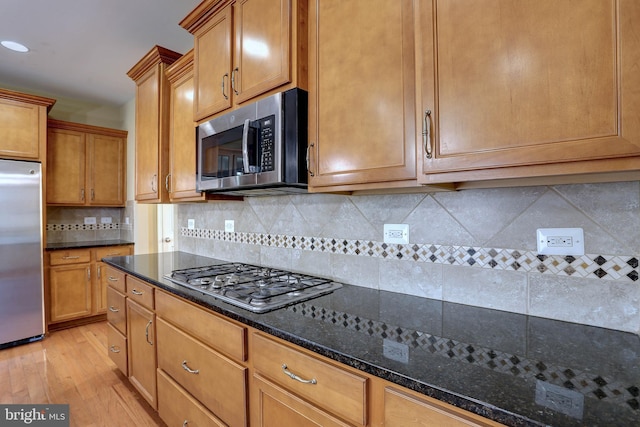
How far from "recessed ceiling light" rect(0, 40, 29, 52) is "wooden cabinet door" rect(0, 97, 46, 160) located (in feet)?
1.78

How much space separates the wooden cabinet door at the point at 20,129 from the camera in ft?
9.71

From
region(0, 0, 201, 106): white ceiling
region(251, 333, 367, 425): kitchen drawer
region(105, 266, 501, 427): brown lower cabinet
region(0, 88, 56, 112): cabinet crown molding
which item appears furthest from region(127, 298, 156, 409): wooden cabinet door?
region(0, 88, 56, 112): cabinet crown molding

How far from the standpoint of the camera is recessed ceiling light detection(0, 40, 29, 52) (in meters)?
2.59

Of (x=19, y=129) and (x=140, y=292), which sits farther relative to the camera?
(x=19, y=129)

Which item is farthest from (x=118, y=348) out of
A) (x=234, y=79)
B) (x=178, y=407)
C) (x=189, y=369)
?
(x=234, y=79)

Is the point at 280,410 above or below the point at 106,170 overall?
below

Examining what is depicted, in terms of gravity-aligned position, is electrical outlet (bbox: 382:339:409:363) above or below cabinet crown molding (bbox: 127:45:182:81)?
below

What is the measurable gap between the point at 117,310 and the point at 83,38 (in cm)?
218

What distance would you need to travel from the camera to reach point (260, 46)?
5.00 ft

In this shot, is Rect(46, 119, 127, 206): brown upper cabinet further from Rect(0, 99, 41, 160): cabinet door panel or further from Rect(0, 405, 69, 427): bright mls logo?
Rect(0, 405, 69, 427): bright mls logo

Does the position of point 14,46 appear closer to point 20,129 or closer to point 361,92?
point 20,129

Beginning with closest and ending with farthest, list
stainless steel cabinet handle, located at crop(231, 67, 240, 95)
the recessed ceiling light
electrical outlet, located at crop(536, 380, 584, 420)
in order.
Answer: electrical outlet, located at crop(536, 380, 584, 420) < stainless steel cabinet handle, located at crop(231, 67, 240, 95) < the recessed ceiling light

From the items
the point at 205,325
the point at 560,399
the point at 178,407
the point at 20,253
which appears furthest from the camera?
the point at 20,253

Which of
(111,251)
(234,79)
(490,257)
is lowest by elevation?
(111,251)
